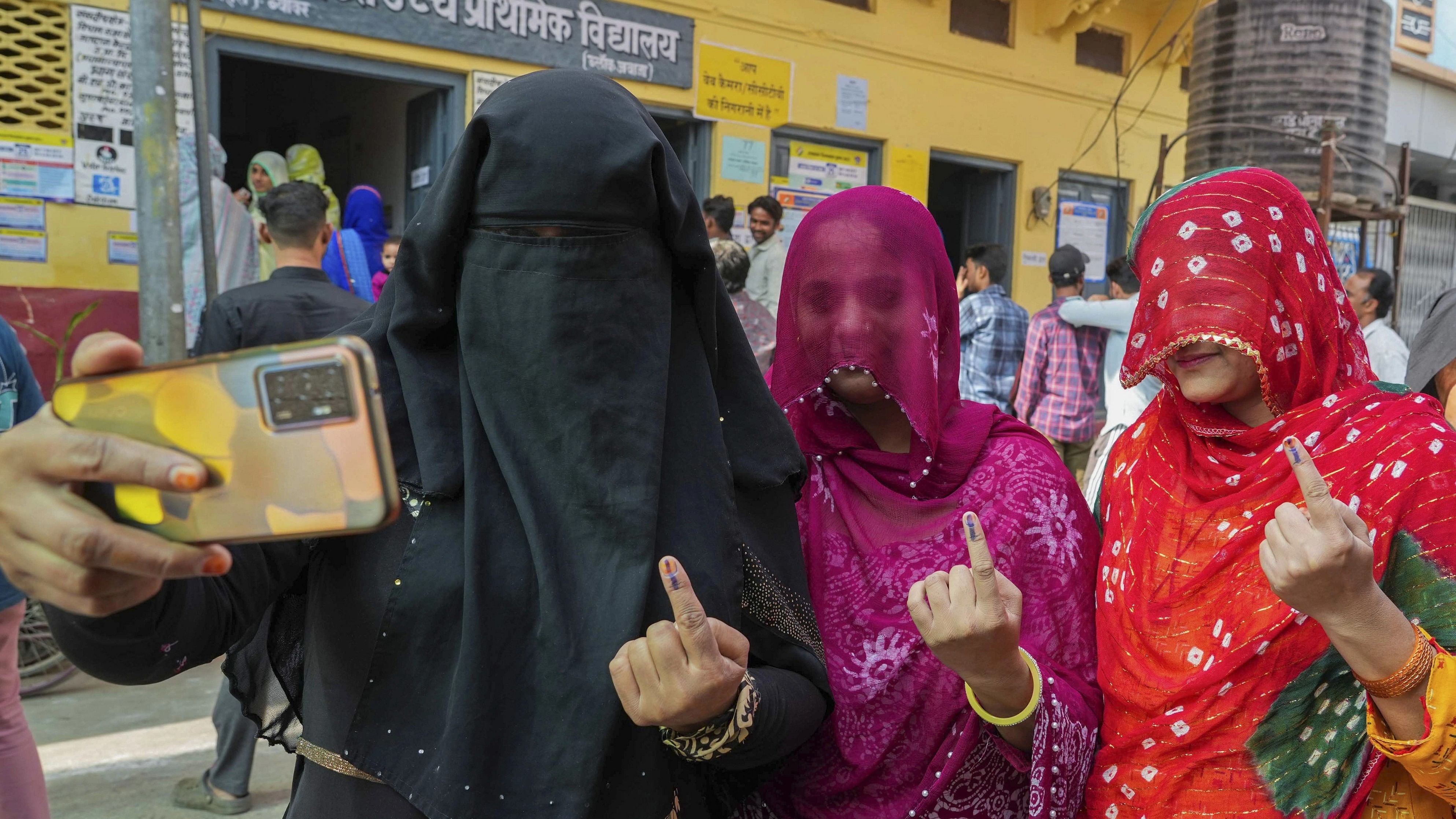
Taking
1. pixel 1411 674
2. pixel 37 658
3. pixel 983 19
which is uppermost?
pixel 983 19

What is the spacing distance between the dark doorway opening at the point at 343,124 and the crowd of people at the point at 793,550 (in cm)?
430

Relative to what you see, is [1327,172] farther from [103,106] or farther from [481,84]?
[103,106]

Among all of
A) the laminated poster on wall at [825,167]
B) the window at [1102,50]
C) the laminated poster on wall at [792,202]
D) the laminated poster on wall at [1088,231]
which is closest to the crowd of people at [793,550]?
the laminated poster on wall at [792,202]

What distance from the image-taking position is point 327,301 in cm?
349

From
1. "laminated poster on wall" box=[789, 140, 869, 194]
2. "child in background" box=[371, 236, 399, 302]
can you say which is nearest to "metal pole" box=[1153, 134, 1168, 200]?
"laminated poster on wall" box=[789, 140, 869, 194]

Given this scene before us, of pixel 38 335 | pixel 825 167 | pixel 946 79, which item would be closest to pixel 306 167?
pixel 38 335

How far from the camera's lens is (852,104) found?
276 inches

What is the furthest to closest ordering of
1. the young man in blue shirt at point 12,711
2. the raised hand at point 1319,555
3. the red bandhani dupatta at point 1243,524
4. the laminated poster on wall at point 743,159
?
the laminated poster on wall at point 743,159
the young man in blue shirt at point 12,711
the red bandhani dupatta at point 1243,524
the raised hand at point 1319,555

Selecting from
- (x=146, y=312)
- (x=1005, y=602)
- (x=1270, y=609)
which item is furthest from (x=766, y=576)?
(x=146, y=312)

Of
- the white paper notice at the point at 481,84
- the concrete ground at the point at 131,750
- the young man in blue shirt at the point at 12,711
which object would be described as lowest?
the concrete ground at the point at 131,750

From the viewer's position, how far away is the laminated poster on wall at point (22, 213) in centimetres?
427

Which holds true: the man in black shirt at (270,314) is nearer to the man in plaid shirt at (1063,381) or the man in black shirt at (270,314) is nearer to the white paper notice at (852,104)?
the man in plaid shirt at (1063,381)

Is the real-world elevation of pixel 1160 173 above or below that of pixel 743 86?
below

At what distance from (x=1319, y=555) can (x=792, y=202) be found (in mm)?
5890
